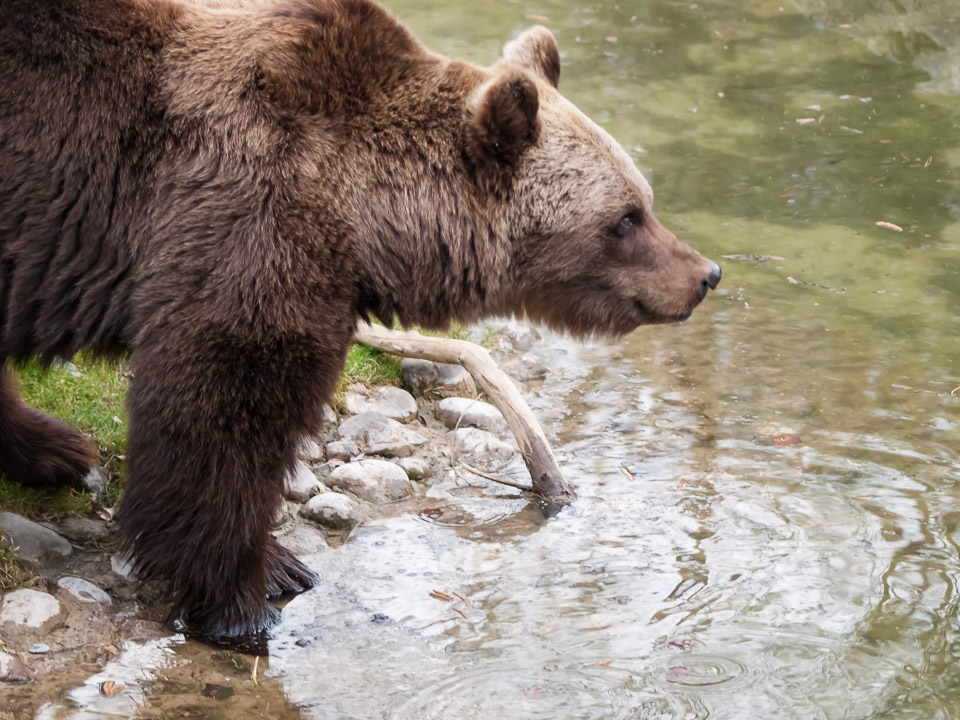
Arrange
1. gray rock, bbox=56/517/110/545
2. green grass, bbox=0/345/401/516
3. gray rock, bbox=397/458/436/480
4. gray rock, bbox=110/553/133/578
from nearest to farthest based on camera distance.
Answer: gray rock, bbox=110/553/133/578, gray rock, bbox=56/517/110/545, green grass, bbox=0/345/401/516, gray rock, bbox=397/458/436/480

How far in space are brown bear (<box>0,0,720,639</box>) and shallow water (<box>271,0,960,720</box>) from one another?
83 cm

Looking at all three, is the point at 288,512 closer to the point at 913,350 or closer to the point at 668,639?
the point at 668,639

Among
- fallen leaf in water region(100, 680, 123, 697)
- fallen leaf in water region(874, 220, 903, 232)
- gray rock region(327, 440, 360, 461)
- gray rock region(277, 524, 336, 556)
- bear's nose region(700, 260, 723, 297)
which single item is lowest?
gray rock region(277, 524, 336, 556)

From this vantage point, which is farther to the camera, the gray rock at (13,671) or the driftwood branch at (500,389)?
the driftwood branch at (500,389)

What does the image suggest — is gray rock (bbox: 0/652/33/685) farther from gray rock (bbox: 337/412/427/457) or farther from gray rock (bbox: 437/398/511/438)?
gray rock (bbox: 437/398/511/438)

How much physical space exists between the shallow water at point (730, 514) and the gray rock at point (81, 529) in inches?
34.1

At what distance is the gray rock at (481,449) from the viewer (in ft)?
21.1

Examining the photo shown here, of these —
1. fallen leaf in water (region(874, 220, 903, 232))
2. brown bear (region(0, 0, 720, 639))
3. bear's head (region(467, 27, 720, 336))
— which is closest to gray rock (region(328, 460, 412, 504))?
brown bear (region(0, 0, 720, 639))

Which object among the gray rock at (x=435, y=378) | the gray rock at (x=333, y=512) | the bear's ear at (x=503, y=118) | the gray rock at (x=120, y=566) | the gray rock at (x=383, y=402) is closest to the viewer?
the bear's ear at (x=503, y=118)

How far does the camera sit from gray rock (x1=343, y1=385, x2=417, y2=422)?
6.72 meters

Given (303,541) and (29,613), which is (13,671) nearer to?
(29,613)

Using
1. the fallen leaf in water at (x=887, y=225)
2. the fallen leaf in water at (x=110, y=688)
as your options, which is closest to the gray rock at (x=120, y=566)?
the fallen leaf in water at (x=110, y=688)

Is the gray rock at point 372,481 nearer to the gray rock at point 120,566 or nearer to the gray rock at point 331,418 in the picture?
the gray rock at point 331,418

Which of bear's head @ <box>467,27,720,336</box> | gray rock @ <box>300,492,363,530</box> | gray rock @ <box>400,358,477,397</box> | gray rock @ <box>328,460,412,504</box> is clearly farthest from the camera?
gray rock @ <box>400,358,477,397</box>
